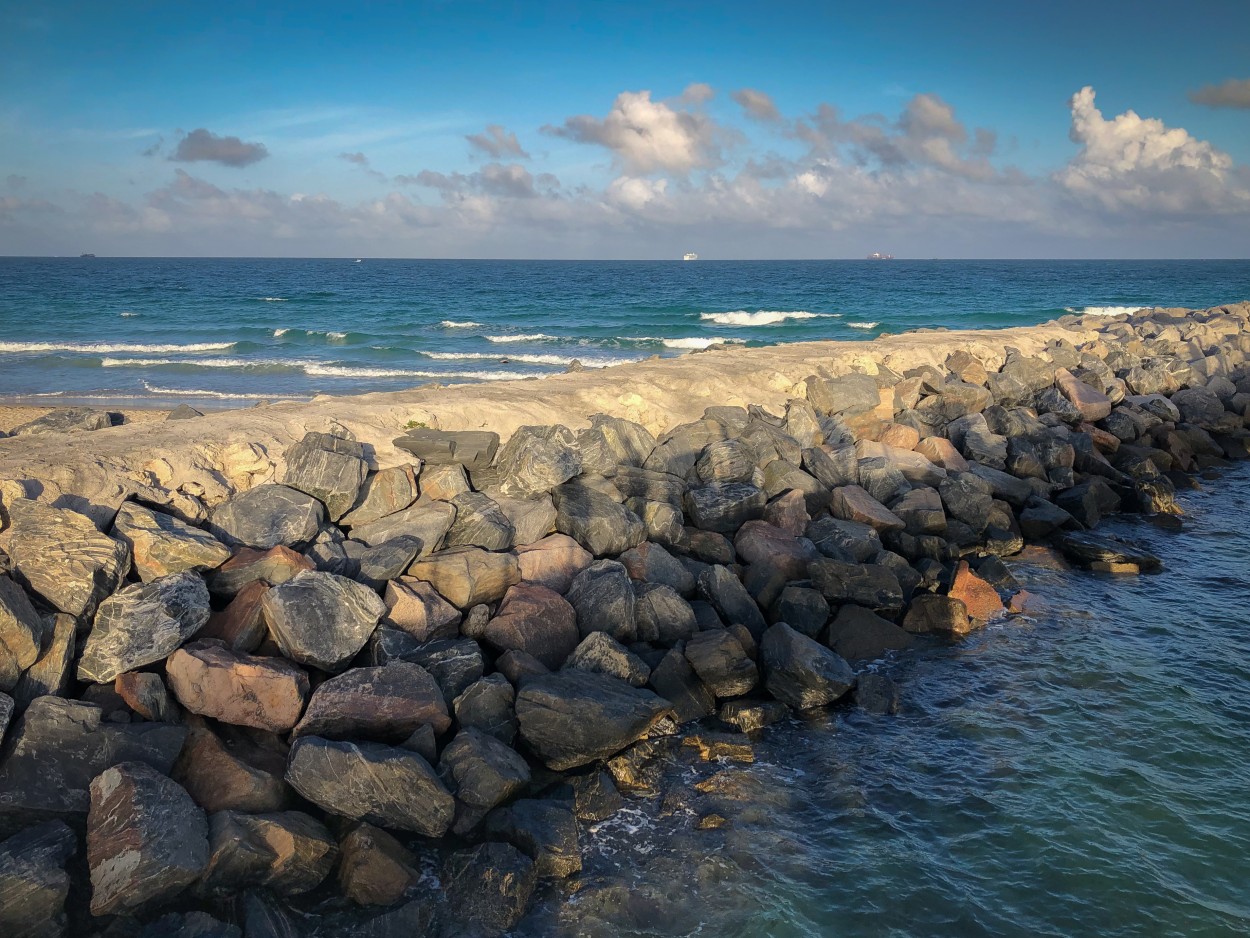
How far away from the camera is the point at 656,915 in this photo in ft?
18.0

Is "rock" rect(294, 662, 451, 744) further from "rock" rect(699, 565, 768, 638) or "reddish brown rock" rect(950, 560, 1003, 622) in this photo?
"reddish brown rock" rect(950, 560, 1003, 622)

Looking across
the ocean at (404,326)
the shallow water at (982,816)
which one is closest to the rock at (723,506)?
the shallow water at (982,816)

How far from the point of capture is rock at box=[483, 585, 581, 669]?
7863 mm

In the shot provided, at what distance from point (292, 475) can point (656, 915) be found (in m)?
5.78

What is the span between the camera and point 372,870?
18.0 ft

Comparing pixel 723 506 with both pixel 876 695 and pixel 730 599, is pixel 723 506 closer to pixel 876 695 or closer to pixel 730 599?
pixel 730 599

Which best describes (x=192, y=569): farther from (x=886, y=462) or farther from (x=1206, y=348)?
(x=1206, y=348)

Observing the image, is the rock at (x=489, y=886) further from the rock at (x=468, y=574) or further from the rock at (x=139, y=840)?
the rock at (x=468, y=574)

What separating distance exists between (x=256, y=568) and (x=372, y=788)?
9.01 ft

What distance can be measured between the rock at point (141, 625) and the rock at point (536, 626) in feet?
8.36

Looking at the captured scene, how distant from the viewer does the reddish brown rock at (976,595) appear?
397 inches

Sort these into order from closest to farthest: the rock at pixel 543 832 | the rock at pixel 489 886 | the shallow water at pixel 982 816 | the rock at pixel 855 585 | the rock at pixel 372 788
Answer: the rock at pixel 489 886 → the shallow water at pixel 982 816 → the rock at pixel 543 832 → the rock at pixel 372 788 → the rock at pixel 855 585

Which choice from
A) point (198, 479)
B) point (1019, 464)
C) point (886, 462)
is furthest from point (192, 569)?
point (1019, 464)

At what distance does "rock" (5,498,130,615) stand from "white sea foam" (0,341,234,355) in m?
26.1
